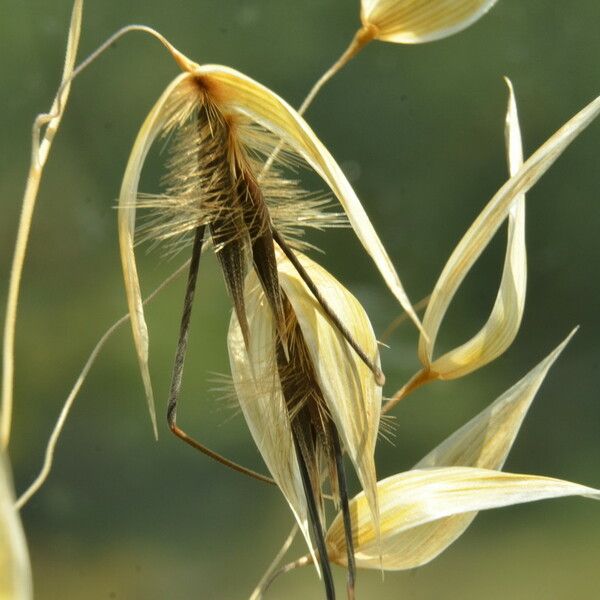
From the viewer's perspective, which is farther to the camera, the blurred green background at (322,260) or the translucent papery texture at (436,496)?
the blurred green background at (322,260)

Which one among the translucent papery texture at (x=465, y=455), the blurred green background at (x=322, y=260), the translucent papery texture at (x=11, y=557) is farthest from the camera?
the blurred green background at (x=322, y=260)

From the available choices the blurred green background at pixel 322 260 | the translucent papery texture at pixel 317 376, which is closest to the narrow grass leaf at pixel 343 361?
the translucent papery texture at pixel 317 376

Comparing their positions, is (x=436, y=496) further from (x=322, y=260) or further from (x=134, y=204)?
(x=322, y=260)

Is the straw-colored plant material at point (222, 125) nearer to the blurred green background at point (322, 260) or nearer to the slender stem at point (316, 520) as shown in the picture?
the slender stem at point (316, 520)

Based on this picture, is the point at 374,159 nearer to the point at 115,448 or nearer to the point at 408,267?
the point at 408,267

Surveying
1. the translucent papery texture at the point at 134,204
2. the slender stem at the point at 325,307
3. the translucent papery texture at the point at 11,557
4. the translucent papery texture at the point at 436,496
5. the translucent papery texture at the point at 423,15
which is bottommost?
the translucent papery texture at the point at 436,496

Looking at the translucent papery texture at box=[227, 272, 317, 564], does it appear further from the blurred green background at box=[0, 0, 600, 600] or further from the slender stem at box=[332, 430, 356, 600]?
the blurred green background at box=[0, 0, 600, 600]
